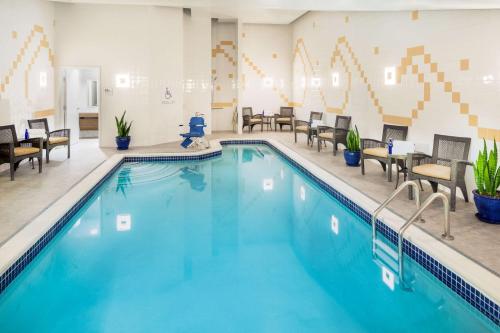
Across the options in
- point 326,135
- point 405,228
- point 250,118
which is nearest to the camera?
point 405,228

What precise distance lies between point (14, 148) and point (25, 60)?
7.68 feet

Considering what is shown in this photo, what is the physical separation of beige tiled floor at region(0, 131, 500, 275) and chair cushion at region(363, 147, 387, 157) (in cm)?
38

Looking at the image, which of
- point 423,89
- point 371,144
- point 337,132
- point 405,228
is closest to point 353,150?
point 371,144

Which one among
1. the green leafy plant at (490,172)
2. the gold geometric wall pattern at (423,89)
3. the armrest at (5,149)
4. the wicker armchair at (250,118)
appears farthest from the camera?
the wicker armchair at (250,118)

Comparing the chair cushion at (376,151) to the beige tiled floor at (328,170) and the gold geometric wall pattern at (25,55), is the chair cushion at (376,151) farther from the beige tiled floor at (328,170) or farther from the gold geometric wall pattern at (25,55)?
the gold geometric wall pattern at (25,55)

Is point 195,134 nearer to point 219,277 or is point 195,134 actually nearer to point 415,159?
point 415,159

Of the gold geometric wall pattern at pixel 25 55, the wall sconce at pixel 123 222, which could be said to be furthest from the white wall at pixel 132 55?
the wall sconce at pixel 123 222

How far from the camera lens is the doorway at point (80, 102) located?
974 cm

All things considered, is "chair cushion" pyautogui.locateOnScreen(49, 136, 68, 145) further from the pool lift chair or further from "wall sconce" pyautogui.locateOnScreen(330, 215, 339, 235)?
"wall sconce" pyautogui.locateOnScreen(330, 215, 339, 235)

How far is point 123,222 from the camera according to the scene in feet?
15.6

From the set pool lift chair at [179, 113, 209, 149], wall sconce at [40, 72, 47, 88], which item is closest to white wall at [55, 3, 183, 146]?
wall sconce at [40, 72, 47, 88]

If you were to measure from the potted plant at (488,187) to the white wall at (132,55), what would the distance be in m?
7.81

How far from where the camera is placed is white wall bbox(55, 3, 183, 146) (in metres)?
9.28

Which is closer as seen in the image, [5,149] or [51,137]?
[5,149]
